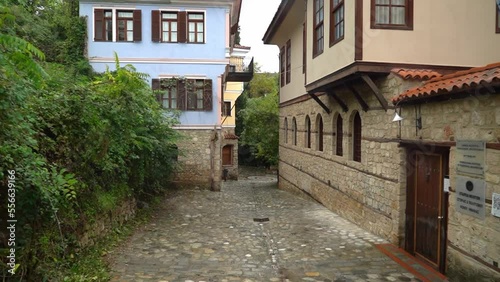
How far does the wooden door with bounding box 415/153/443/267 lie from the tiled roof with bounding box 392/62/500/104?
A: 3.25 ft

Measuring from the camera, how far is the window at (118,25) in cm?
1461

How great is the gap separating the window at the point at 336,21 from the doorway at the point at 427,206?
3001mm

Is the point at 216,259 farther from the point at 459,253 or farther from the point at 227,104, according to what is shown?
the point at 227,104

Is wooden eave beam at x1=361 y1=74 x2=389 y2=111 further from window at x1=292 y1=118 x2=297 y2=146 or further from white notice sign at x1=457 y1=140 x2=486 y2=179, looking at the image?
window at x1=292 y1=118 x2=297 y2=146

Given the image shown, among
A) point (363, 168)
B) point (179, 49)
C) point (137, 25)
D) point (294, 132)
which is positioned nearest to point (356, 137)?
point (363, 168)

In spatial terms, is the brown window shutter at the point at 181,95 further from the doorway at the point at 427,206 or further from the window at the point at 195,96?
the doorway at the point at 427,206

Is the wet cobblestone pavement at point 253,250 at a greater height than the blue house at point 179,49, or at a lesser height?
lesser

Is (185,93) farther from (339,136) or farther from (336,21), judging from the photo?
(336,21)

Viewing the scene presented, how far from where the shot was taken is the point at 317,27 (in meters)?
9.59

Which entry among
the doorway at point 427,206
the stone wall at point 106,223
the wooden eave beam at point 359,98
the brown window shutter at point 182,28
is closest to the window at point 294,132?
the brown window shutter at point 182,28

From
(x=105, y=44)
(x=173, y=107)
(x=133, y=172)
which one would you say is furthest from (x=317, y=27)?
(x=105, y=44)

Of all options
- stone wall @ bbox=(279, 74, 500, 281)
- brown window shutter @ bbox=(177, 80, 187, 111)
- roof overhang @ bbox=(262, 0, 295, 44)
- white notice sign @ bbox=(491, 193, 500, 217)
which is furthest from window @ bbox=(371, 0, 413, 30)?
brown window shutter @ bbox=(177, 80, 187, 111)

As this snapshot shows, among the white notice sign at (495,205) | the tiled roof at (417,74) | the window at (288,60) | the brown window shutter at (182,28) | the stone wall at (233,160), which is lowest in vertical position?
the stone wall at (233,160)

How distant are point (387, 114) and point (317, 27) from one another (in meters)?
3.57
